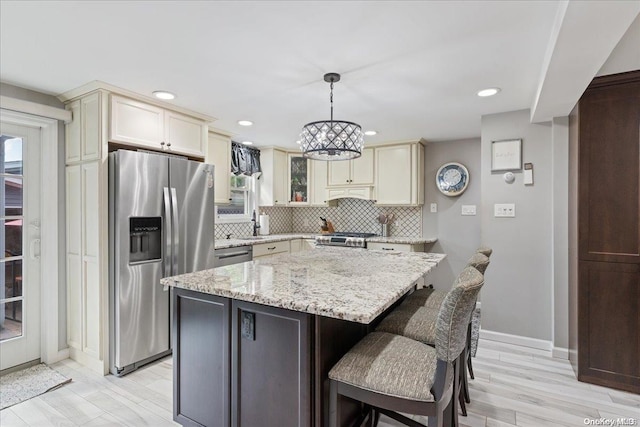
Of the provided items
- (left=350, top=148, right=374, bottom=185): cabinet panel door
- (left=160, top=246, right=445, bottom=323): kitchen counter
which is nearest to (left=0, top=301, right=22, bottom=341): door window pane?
(left=160, top=246, right=445, bottom=323): kitchen counter

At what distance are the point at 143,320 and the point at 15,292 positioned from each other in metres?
1.06

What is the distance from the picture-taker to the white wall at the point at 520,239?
121 inches

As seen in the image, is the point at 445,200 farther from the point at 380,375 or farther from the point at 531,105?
the point at 380,375

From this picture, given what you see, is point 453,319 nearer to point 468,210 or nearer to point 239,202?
point 468,210

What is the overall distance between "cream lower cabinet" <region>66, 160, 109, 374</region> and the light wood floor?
199mm

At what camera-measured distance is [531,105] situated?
9.81 feet

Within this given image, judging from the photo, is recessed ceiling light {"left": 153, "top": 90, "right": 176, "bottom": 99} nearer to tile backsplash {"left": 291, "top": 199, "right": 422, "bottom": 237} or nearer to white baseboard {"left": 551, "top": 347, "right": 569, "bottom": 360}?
tile backsplash {"left": 291, "top": 199, "right": 422, "bottom": 237}

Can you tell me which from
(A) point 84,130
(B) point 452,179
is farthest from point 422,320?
(B) point 452,179

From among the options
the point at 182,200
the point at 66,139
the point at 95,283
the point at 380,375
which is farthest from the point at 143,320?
the point at 380,375

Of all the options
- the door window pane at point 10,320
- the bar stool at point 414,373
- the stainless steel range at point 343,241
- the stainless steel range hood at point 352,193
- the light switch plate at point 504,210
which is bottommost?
the door window pane at point 10,320

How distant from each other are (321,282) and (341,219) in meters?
3.63

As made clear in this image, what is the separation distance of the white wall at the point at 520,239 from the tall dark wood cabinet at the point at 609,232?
55 cm

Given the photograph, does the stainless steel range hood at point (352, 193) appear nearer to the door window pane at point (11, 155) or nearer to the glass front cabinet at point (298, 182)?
the glass front cabinet at point (298, 182)

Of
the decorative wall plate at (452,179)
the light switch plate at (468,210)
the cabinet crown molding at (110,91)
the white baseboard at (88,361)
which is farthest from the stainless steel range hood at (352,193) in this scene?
the white baseboard at (88,361)
